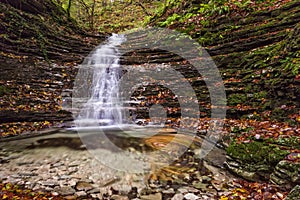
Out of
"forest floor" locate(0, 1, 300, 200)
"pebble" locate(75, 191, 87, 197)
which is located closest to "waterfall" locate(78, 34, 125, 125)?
"forest floor" locate(0, 1, 300, 200)

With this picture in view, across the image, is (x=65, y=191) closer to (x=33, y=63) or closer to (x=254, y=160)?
(x=254, y=160)

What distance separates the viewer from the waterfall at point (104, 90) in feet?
23.5

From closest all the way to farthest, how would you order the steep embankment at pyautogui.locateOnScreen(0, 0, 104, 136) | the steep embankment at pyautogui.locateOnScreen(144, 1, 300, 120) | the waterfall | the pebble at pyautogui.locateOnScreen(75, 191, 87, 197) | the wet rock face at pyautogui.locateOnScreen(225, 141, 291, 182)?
1. the pebble at pyautogui.locateOnScreen(75, 191, 87, 197)
2. the wet rock face at pyautogui.locateOnScreen(225, 141, 291, 182)
3. the steep embankment at pyautogui.locateOnScreen(144, 1, 300, 120)
4. the steep embankment at pyautogui.locateOnScreen(0, 0, 104, 136)
5. the waterfall

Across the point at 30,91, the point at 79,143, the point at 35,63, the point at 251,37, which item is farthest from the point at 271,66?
the point at 35,63

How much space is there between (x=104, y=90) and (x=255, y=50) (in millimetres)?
5595

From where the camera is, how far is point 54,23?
10844 millimetres

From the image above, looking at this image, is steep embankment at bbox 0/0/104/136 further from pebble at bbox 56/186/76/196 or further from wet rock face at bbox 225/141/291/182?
wet rock face at bbox 225/141/291/182

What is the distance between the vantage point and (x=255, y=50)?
6312 mm

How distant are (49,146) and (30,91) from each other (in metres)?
2.93

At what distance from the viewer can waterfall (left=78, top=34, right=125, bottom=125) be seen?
7.16 metres

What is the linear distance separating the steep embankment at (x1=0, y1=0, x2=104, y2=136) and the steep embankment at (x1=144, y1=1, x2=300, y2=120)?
527cm

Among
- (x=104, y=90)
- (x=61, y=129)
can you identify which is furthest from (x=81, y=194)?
(x=104, y=90)

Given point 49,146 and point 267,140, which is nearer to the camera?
point 267,140

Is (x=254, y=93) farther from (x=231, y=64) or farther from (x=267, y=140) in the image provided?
(x=267, y=140)
